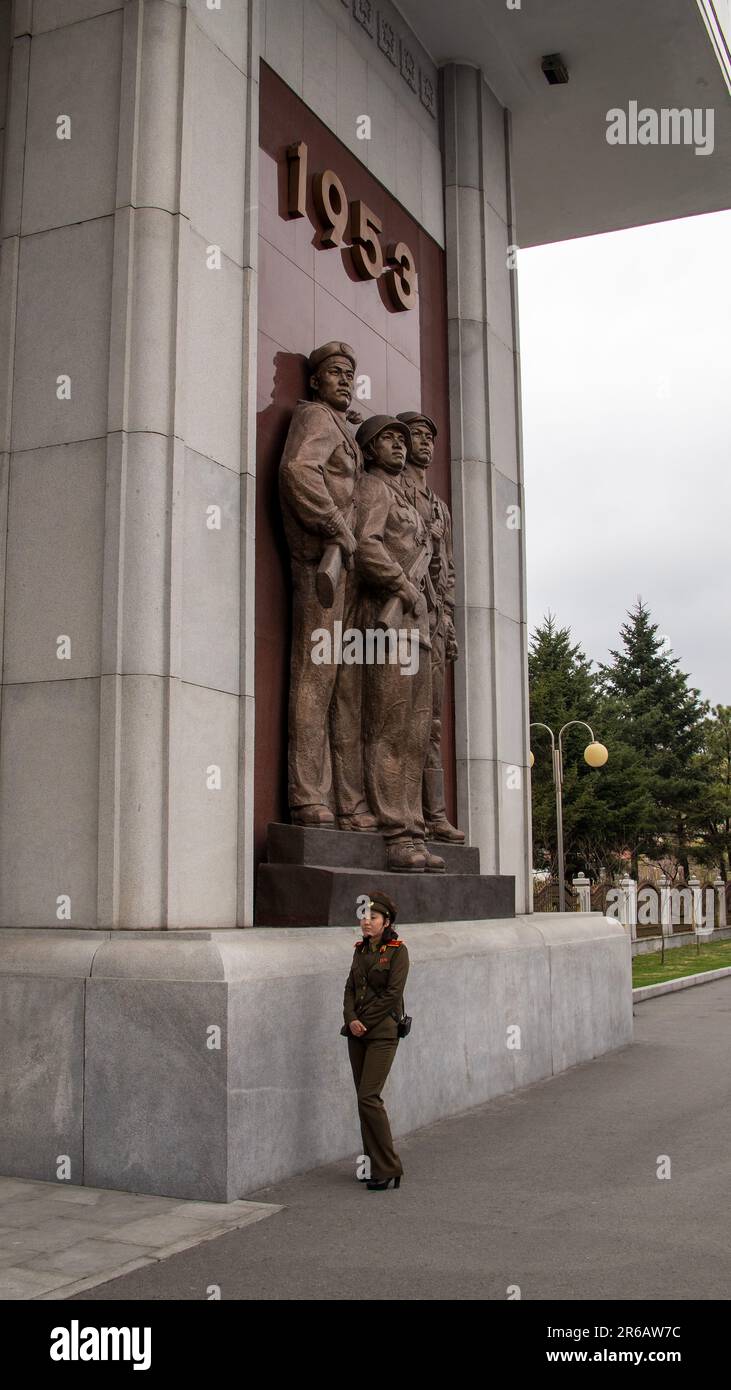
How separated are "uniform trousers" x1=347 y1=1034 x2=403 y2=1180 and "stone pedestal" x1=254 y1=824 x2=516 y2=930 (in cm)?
145

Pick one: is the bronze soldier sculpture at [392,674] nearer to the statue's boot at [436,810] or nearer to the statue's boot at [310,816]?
the statue's boot at [436,810]

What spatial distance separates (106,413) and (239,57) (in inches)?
134

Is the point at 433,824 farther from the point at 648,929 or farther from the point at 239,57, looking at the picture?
the point at 648,929

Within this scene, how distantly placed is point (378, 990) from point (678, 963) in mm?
25297

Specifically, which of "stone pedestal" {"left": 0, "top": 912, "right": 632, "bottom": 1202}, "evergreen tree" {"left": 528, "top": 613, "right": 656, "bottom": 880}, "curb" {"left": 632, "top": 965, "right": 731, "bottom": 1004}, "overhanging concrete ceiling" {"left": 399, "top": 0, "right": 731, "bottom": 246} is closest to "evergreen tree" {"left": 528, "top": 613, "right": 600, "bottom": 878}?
"evergreen tree" {"left": 528, "top": 613, "right": 656, "bottom": 880}

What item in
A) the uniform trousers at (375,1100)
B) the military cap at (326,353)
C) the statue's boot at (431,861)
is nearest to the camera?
the uniform trousers at (375,1100)

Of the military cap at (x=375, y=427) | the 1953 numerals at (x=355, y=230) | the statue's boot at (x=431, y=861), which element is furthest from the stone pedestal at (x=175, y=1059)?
the 1953 numerals at (x=355, y=230)

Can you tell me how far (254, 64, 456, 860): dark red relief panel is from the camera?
10203 millimetres

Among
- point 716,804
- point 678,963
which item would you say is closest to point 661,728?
point 716,804

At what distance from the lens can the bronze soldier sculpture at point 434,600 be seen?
489 inches

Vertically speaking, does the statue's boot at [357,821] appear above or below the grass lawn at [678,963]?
above

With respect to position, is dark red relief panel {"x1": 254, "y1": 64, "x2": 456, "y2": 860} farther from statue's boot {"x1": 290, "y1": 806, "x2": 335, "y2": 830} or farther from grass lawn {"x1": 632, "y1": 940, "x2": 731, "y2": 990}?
grass lawn {"x1": 632, "y1": 940, "x2": 731, "y2": 990}

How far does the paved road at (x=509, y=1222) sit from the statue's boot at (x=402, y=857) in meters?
2.08

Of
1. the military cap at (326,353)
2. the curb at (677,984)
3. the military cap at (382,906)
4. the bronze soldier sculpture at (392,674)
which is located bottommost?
the curb at (677,984)
